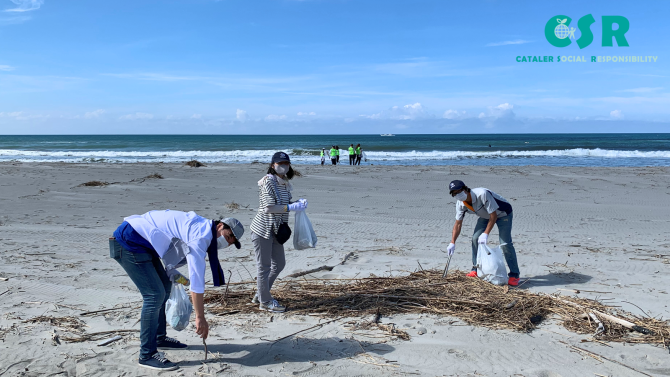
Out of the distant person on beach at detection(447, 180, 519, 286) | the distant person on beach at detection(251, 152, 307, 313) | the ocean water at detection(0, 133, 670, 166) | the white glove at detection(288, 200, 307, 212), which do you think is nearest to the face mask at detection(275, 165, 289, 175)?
the distant person on beach at detection(251, 152, 307, 313)

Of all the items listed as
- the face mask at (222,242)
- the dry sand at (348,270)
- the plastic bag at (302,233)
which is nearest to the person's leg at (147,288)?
the dry sand at (348,270)

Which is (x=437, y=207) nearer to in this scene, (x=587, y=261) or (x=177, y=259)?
(x=587, y=261)

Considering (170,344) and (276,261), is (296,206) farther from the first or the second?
(170,344)

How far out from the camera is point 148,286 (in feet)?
11.1

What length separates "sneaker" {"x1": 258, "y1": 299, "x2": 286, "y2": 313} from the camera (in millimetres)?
4730

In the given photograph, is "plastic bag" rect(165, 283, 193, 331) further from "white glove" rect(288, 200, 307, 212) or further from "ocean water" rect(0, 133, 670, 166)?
"ocean water" rect(0, 133, 670, 166)

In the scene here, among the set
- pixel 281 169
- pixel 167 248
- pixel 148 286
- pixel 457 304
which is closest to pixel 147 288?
pixel 148 286

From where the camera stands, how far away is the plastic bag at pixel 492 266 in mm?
5512

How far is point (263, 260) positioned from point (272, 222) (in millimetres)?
389

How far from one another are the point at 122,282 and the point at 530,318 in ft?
14.8

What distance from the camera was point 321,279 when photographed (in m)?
5.75

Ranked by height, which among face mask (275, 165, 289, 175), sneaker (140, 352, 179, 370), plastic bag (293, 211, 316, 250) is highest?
face mask (275, 165, 289, 175)

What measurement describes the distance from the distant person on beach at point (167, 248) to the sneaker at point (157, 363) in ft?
0.58

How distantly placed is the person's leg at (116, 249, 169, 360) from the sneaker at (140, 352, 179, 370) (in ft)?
0.09
